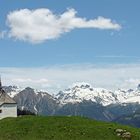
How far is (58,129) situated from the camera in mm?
74312

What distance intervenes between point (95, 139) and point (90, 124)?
10.1 meters

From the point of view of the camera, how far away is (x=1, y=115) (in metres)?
114

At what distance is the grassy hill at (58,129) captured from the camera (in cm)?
7019

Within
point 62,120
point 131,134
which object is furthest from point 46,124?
point 131,134

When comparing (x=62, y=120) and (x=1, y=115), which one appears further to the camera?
(x=1, y=115)

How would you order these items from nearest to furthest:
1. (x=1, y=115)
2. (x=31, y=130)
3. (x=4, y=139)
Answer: (x=4, y=139) < (x=31, y=130) < (x=1, y=115)

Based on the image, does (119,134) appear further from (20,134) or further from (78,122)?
(20,134)

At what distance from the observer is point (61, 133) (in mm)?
71812

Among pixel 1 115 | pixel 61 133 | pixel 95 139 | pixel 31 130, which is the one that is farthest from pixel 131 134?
pixel 1 115

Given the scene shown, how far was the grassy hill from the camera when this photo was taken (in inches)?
2763

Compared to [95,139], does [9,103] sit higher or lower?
higher

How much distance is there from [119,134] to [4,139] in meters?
17.7

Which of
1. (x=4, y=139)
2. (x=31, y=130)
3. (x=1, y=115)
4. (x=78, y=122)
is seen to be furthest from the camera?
(x=1, y=115)

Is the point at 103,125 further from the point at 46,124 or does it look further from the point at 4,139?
the point at 4,139
